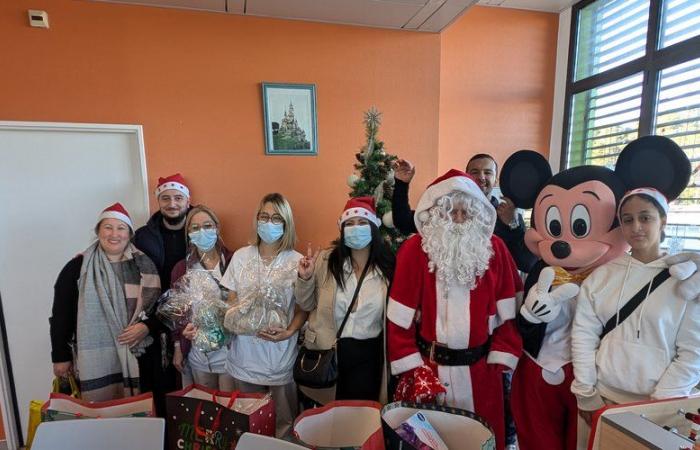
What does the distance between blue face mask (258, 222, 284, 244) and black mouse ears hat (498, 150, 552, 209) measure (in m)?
1.31

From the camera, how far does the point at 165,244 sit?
241 cm

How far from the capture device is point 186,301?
1980 millimetres

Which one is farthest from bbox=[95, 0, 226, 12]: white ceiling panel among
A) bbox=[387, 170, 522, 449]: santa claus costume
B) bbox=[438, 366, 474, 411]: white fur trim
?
bbox=[438, 366, 474, 411]: white fur trim

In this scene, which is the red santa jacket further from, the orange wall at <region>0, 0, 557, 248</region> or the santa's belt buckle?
the orange wall at <region>0, 0, 557, 248</region>

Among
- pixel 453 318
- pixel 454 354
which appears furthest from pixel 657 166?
pixel 454 354

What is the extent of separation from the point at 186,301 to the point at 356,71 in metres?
2.28

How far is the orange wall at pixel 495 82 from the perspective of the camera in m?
3.66

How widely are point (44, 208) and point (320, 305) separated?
2.42 m

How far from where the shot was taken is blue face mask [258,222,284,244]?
2123 millimetres

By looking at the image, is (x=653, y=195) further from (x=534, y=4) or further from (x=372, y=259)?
(x=534, y=4)

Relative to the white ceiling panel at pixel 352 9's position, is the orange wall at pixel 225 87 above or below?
below

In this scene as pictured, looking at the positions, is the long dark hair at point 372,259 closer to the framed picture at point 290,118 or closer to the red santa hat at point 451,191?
the red santa hat at point 451,191

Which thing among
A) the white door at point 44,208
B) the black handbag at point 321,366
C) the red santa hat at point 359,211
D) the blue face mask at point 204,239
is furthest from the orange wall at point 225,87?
the black handbag at point 321,366

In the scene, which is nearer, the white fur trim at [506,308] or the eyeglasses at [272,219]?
the white fur trim at [506,308]
